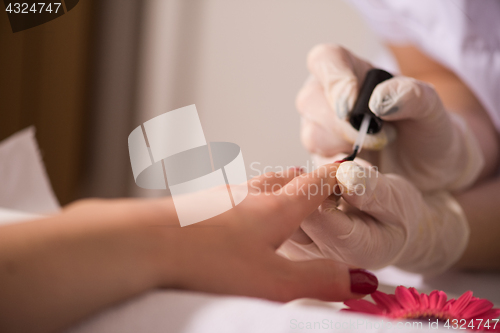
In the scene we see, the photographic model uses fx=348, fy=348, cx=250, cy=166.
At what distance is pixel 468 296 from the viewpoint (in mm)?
223

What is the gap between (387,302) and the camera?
229 millimetres

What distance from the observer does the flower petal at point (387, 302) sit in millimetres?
224

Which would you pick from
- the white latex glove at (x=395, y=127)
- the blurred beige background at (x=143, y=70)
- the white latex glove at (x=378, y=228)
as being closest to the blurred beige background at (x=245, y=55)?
the blurred beige background at (x=143, y=70)

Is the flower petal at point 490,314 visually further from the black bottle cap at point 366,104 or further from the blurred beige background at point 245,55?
the blurred beige background at point 245,55

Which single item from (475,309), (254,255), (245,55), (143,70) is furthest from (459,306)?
(143,70)

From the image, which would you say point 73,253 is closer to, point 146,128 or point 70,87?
point 146,128

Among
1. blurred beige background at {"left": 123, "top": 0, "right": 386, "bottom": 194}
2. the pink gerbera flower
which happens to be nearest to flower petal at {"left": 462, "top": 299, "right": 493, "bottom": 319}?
the pink gerbera flower

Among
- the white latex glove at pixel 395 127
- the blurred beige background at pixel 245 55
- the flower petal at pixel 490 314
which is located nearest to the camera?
the flower petal at pixel 490 314

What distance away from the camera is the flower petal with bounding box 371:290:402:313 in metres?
0.22

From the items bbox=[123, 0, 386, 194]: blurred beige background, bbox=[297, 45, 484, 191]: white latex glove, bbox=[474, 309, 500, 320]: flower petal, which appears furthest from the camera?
bbox=[123, 0, 386, 194]: blurred beige background

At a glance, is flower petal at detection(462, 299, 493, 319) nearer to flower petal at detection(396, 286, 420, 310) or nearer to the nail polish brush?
flower petal at detection(396, 286, 420, 310)

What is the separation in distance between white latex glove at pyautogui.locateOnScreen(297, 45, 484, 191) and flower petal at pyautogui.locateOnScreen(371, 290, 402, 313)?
167 millimetres

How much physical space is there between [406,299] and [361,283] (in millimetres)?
38

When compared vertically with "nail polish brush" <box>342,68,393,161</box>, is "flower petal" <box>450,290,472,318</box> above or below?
below
